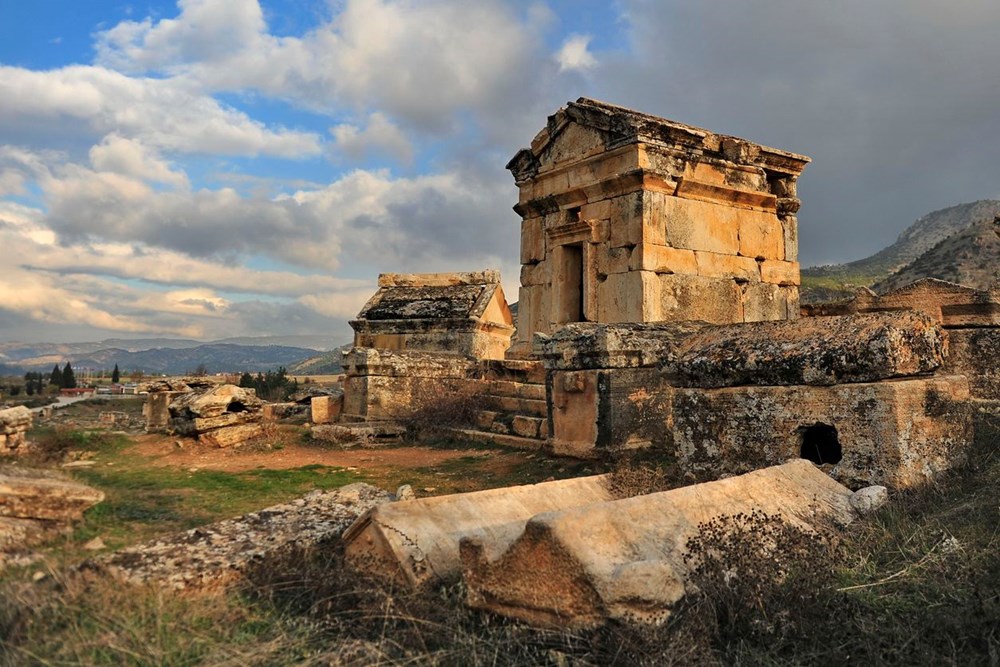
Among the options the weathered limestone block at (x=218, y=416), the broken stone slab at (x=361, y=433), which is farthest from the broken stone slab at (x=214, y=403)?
the broken stone slab at (x=361, y=433)

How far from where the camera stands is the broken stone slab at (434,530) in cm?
280

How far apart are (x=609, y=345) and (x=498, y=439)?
2.92 meters

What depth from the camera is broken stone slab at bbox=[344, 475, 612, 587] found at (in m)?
2.80

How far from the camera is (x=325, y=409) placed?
1145 cm

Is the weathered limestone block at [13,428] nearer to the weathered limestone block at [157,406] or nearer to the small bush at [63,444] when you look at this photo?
the small bush at [63,444]

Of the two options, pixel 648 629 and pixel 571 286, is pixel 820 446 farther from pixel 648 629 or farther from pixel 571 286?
pixel 571 286

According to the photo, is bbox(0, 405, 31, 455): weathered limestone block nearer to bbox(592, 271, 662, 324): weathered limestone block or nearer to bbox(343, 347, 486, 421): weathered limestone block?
bbox(343, 347, 486, 421): weathered limestone block

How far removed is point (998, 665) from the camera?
1839 mm

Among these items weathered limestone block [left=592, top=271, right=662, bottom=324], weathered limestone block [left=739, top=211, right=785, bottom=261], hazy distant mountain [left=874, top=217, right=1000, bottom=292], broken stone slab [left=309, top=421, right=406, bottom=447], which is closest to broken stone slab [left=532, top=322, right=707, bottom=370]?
weathered limestone block [left=592, top=271, right=662, bottom=324]

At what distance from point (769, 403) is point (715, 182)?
693 centimetres

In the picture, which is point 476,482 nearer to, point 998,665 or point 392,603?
point 392,603

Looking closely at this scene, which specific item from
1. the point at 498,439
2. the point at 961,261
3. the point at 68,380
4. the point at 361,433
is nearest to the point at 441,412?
the point at 361,433

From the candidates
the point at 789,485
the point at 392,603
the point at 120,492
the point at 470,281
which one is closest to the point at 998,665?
the point at 789,485

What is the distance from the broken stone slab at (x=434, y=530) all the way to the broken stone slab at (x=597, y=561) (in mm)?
116
